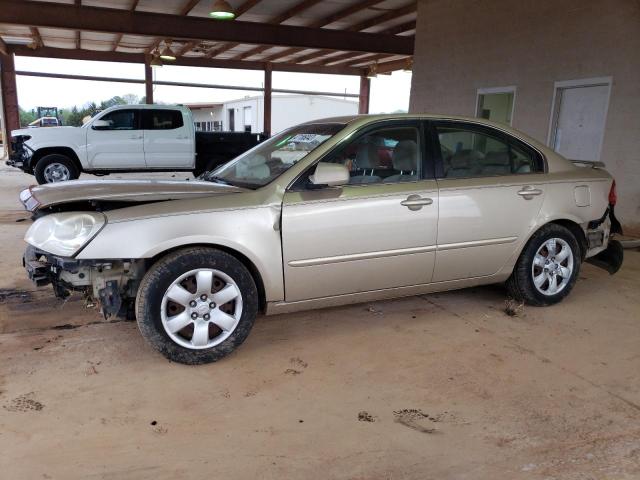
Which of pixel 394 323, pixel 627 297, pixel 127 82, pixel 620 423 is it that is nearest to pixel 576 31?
pixel 627 297

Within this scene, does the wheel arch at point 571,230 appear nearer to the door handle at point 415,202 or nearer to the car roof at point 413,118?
the car roof at point 413,118

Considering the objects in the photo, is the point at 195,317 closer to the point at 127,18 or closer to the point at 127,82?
the point at 127,18

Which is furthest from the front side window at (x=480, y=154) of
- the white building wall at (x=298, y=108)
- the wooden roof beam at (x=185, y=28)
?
the white building wall at (x=298, y=108)

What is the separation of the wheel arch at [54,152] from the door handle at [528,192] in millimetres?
10101

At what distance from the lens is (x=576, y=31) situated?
8430mm

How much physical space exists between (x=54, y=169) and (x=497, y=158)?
1003 centimetres

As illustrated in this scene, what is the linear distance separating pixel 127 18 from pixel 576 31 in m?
10.1

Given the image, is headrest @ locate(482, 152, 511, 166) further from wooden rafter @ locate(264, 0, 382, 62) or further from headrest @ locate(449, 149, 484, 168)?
wooden rafter @ locate(264, 0, 382, 62)

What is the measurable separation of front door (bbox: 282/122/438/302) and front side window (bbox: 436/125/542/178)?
273 millimetres

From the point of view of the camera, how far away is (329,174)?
340cm

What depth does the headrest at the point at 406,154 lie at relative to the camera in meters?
3.93

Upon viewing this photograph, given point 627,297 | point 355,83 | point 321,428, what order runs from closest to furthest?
point 321,428, point 627,297, point 355,83

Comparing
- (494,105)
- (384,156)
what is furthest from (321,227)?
(494,105)

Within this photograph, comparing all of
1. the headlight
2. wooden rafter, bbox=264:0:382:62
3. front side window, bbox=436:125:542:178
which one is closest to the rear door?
front side window, bbox=436:125:542:178
